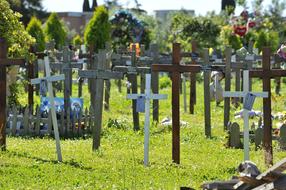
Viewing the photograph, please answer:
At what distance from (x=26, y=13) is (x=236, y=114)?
133ft

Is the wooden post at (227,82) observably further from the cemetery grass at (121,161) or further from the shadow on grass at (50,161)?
the shadow on grass at (50,161)

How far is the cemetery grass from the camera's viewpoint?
10008 mm

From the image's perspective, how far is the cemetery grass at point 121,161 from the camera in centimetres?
1001

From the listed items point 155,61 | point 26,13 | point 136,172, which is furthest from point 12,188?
point 26,13

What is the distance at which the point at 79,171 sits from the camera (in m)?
10.8

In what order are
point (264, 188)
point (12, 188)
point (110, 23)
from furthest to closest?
1. point (110, 23)
2. point (12, 188)
3. point (264, 188)

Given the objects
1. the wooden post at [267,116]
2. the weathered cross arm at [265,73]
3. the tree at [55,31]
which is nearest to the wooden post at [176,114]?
the weathered cross arm at [265,73]

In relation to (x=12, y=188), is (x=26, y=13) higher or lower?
higher

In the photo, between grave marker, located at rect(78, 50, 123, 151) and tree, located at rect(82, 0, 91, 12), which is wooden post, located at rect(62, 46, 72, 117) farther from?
tree, located at rect(82, 0, 91, 12)

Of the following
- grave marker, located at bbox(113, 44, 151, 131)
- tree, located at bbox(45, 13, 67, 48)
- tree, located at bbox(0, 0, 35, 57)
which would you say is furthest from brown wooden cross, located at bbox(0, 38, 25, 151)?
tree, located at bbox(45, 13, 67, 48)

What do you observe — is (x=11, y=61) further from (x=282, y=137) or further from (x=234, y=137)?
(x=282, y=137)

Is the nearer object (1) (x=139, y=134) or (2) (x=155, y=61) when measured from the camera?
(1) (x=139, y=134)

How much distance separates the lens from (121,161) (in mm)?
12055

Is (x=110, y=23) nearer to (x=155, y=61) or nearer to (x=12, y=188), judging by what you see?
(x=155, y=61)
